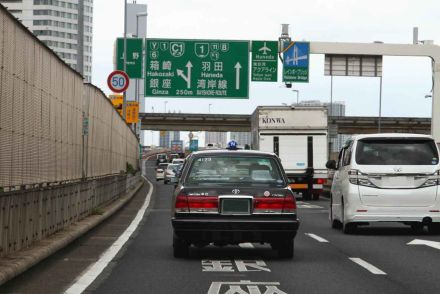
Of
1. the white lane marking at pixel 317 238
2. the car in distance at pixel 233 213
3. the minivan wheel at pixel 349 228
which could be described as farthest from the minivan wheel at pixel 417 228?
the car in distance at pixel 233 213

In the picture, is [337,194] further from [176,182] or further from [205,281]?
[205,281]

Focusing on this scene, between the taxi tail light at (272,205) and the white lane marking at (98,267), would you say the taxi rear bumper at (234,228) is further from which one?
the white lane marking at (98,267)

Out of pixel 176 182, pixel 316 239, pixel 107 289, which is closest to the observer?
pixel 107 289

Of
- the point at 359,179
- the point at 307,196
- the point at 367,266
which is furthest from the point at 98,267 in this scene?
the point at 307,196

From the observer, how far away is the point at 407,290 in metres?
9.14

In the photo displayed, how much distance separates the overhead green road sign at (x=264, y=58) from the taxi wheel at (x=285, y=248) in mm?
28179

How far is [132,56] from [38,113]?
2678 centimetres

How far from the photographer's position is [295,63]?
39562 millimetres

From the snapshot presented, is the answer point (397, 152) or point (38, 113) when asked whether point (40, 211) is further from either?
point (397, 152)

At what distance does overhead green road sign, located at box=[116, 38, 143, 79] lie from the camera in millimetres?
40719

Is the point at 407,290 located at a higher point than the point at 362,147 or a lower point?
lower

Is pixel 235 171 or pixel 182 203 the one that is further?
pixel 235 171

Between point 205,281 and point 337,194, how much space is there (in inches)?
338

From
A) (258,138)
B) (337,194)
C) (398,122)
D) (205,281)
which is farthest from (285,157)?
(398,122)
